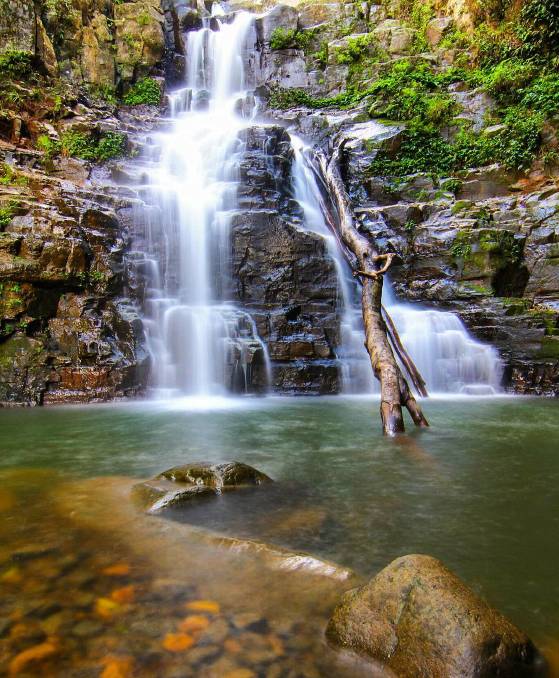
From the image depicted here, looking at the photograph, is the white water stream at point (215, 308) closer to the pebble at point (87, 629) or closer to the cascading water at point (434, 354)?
the cascading water at point (434, 354)

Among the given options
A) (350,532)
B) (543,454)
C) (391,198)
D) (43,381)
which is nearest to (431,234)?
(391,198)

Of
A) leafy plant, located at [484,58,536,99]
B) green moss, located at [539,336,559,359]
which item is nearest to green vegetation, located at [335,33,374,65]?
leafy plant, located at [484,58,536,99]

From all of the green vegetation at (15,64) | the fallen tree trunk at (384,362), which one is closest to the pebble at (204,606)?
the fallen tree trunk at (384,362)

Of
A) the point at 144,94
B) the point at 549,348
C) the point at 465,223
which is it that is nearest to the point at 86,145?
the point at 144,94

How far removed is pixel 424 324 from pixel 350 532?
945 cm

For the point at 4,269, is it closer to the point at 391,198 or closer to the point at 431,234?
the point at 431,234

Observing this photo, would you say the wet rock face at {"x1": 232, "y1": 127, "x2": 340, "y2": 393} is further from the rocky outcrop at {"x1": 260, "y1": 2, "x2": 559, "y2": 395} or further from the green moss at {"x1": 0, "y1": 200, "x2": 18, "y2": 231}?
the green moss at {"x1": 0, "y1": 200, "x2": 18, "y2": 231}

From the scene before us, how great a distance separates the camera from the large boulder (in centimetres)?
165

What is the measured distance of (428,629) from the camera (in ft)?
5.72

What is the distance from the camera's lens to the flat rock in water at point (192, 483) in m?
3.49

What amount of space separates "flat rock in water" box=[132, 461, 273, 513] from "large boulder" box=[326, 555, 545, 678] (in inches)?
70.6

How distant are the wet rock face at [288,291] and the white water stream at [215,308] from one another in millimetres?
284

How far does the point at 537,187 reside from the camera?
49.3 ft

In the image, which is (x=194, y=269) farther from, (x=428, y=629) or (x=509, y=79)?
(x=509, y=79)
